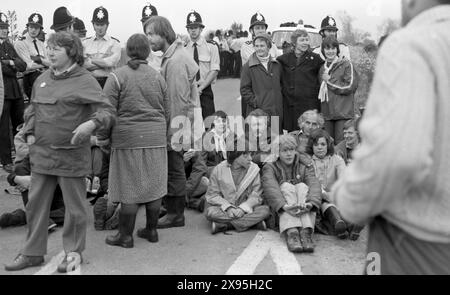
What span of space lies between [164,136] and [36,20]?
177 inches

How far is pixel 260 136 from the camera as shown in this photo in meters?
6.67

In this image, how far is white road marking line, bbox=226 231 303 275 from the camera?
4488 millimetres

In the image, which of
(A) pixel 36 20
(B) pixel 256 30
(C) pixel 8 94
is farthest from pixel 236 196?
(A) pixel 36 20

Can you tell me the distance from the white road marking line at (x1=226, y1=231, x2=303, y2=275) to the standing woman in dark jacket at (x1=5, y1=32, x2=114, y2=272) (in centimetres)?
136

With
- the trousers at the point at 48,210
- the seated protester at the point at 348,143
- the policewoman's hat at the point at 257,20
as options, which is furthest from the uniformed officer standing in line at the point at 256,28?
the trousers at the point at 48,210

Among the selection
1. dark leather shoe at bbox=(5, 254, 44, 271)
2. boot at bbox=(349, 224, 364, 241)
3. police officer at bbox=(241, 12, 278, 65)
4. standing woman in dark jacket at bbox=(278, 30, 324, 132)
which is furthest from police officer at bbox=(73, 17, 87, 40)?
boot at bbox=(349, 224, 364, 241)

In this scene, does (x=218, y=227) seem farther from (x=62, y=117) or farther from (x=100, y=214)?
(x=62, y=117)

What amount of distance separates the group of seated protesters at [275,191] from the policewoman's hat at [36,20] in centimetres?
364

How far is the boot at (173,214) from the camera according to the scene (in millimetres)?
5766

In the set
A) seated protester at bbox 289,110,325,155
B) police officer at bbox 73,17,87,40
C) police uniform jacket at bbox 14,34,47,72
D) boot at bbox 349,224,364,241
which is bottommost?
boot at bbox 349,224,364,241

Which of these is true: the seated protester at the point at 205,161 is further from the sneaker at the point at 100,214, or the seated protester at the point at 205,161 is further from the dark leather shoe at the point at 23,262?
the dark leather shoe at the point at 23,262

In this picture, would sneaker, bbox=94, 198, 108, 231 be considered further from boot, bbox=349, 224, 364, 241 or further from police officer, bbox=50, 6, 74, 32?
boot, bbox=349, 224, 364, 241
